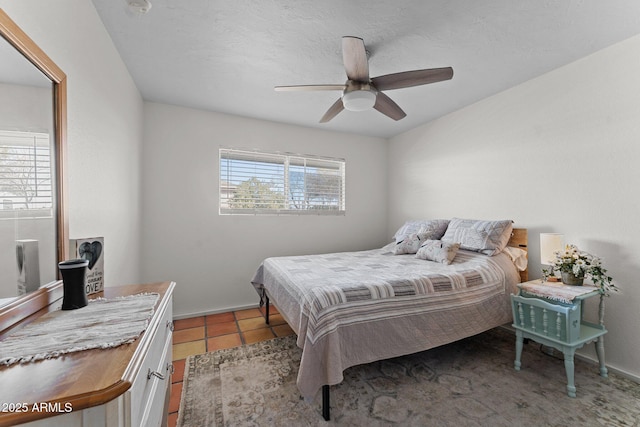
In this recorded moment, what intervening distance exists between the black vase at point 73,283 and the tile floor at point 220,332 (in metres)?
1.22

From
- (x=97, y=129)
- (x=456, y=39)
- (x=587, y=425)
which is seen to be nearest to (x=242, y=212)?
(x=97, y=129)

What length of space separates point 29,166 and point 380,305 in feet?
6.18

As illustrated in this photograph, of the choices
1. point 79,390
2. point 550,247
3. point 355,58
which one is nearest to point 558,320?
point 550,247

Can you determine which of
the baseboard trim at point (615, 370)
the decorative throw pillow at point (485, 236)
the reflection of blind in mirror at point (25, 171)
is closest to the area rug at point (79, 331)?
the reflection of blind in mirror at point (25, 171)

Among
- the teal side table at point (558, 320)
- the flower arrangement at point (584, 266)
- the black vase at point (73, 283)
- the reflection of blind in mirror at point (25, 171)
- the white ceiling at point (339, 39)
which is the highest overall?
the white ceiling at point (339, 39)

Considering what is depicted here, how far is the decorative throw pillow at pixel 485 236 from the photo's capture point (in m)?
2.51

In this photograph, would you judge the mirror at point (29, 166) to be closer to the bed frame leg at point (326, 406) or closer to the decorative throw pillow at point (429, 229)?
the bed frame leg at point (326, 406)

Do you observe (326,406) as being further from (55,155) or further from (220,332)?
(55,155)

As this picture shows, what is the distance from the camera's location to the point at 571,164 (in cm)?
228

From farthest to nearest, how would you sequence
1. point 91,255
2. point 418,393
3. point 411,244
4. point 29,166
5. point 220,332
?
1. point 411,244
2. point 220,332
3. point 418,393
4. point 91,255
5. point 29,166

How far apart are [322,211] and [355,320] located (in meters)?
2.46

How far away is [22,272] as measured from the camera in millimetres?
922

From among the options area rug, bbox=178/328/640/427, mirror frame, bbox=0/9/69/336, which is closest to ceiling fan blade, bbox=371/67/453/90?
mirror frame, bbox=0/9/69/336

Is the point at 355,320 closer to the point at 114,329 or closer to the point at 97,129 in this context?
the point at 114,329
